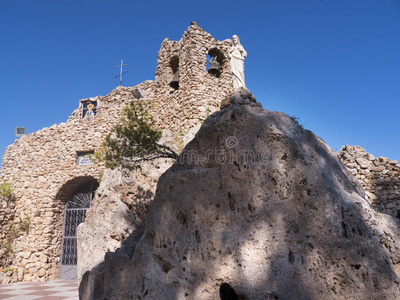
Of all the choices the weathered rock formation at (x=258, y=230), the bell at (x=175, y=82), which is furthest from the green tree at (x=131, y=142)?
the bell at (x=175, y=82)

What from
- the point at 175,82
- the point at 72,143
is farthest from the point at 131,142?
the point at 72,143

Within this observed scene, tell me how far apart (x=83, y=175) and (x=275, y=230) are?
980cm

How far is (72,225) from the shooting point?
10812mm

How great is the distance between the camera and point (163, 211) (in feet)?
8.66

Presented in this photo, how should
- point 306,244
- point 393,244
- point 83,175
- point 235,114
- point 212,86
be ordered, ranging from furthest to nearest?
point 83,175, point 212,86, point 235,114, point 393,244, point 306,244

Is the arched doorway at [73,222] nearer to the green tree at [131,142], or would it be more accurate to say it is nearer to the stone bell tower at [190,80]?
the stone bell tower at [190,80]

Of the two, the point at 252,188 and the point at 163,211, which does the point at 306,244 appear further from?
the point at 163,211

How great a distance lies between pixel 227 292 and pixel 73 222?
10090 millimetres

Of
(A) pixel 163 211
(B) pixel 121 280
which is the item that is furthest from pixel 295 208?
(B) pixel 121 280

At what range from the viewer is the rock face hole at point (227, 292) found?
2345 mm

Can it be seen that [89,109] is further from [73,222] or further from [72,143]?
[73,222]

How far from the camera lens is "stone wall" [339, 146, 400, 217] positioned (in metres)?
7.09

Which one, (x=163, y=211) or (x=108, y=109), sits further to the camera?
(x=108, y=109)

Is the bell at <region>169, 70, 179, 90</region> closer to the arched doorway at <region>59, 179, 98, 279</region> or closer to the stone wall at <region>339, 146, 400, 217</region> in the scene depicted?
the arched doorway at <region>59, 179, 98, 279</region>
